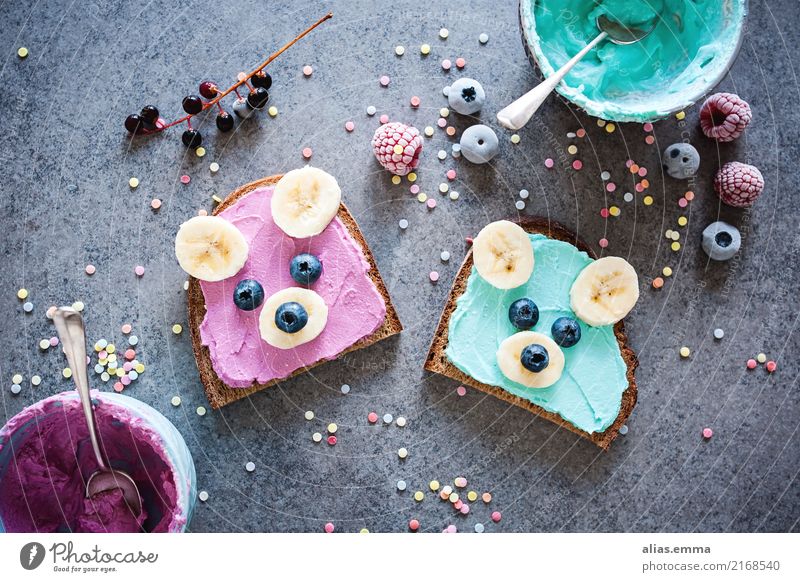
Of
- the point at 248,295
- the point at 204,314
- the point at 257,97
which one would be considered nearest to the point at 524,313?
the point at 248,295

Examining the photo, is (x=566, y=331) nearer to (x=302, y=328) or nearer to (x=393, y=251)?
(x=393, y=251)

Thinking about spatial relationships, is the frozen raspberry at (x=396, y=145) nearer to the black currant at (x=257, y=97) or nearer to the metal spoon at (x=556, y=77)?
the metal spoon at (x=556, y=77)

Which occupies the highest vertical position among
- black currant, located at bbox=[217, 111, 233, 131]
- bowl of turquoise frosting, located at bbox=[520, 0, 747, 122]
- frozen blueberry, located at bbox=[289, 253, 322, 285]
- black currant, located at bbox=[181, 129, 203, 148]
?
bowl of turquoise frosting, located at bbox=[520, 0, 747, 122]

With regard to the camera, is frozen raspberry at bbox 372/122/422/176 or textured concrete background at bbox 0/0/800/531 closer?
frozen raspberry at bbox 372/122/422/176

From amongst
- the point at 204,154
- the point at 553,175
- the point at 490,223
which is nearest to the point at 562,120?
the point at 553,175

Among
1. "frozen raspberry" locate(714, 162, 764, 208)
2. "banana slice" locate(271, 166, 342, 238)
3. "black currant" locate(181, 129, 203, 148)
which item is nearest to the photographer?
"banana slice" locate(271, 166, 342, 238)

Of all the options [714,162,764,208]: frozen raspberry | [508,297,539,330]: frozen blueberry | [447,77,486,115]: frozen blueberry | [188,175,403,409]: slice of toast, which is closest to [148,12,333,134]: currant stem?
[188,175,403,409]: slice of toast

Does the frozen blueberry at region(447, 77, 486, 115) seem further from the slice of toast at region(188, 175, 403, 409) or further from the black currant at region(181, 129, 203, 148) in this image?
the black currant at region(181, 129, 203, 148)
